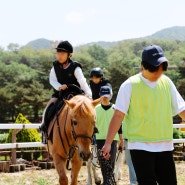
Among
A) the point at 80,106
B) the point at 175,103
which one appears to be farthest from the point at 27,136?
the point at 175,103

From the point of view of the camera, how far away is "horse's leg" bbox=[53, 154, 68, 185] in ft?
21.7

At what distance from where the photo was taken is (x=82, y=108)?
636 centimetres

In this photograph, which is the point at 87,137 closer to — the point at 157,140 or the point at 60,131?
the point at 60,131

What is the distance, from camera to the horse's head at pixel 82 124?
6094 millimetres

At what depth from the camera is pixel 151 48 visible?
4270mm

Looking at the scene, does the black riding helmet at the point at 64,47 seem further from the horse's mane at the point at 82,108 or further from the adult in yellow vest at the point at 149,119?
the adult in yellow vest at the point at 149,119

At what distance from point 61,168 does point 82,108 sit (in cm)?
102

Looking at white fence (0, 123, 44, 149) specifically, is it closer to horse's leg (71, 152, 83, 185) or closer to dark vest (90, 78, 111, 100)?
dark vest (90, 78, 111, 100)

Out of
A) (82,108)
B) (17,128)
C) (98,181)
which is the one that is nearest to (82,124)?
(82,108)

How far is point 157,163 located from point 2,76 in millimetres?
98682

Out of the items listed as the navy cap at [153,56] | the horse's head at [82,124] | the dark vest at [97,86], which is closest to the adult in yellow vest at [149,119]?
the navy cap at [153,56]

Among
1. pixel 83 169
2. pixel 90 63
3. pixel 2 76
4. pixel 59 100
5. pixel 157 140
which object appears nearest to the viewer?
pixel 157 140

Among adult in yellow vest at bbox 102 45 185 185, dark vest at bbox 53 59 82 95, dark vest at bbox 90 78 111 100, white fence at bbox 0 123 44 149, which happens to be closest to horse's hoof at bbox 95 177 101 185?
dark vest at bbox 90 78 111 100

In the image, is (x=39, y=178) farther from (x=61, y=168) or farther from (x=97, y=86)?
(x=61, y=168)
